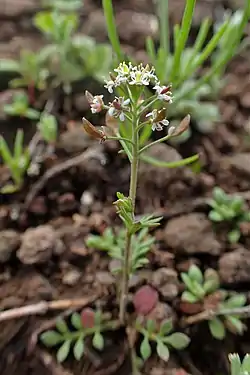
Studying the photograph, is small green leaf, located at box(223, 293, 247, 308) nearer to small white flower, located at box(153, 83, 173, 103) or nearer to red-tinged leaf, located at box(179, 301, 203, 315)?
red-tinged leaf, located at box(179, 301, 203, 315)

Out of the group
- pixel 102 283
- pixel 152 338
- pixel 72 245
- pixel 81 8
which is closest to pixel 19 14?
pixel 81 8

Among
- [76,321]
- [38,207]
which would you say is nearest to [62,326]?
[76,321]

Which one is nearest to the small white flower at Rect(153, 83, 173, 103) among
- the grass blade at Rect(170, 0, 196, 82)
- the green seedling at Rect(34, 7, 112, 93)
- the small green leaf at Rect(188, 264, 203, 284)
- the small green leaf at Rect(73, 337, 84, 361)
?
the grass blade at Rect(170, 0, 196, 82)

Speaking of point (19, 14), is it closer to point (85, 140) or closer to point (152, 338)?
point (85, 140)

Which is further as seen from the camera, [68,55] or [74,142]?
[68,55]

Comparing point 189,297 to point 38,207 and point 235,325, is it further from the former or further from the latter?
point 38,207

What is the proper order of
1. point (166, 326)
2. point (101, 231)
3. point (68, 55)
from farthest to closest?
1. point (68, 55)
2. point (101, 231)
3. point (166, 326)
